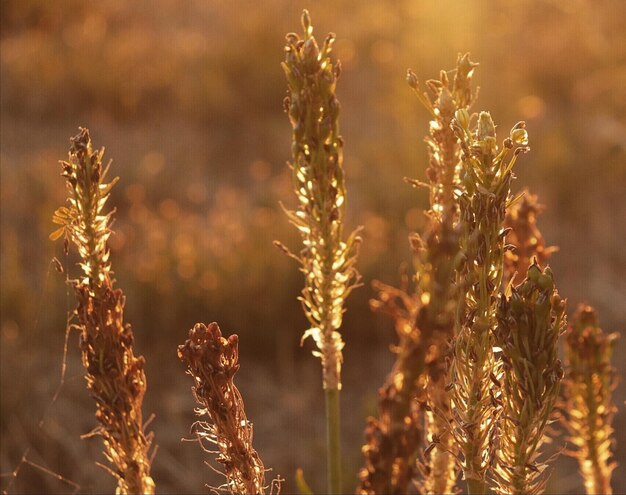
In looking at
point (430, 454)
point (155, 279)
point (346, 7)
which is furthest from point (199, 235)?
point (346, 7)

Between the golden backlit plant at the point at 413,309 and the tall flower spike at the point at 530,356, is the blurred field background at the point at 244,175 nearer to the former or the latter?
the golden backlit plant at the point at 413,309

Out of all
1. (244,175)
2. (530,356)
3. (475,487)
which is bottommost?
(475,487)

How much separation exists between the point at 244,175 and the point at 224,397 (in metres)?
4.53

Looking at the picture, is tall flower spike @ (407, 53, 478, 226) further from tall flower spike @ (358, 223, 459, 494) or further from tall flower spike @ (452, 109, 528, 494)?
tall flower spike @ (358, 223, 459, 494)

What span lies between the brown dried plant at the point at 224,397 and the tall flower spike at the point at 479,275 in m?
0.22

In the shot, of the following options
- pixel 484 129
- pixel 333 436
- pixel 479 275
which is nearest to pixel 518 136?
pixel 484 129

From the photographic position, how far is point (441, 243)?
527 millimetres

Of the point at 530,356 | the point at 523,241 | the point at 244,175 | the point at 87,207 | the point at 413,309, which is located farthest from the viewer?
the point at 244,175

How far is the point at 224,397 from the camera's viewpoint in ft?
2.73

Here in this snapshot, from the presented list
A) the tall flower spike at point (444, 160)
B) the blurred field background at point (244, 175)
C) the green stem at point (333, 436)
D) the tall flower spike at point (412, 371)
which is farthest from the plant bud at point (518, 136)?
the blurred field background at point (244, 175)

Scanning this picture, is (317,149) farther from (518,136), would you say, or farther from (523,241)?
(523,241)

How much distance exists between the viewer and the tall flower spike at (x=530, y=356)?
76 centimetres

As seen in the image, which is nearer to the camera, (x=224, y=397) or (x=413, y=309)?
(x=413, y=309)

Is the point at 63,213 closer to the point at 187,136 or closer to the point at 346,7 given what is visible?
the point at 187,136
